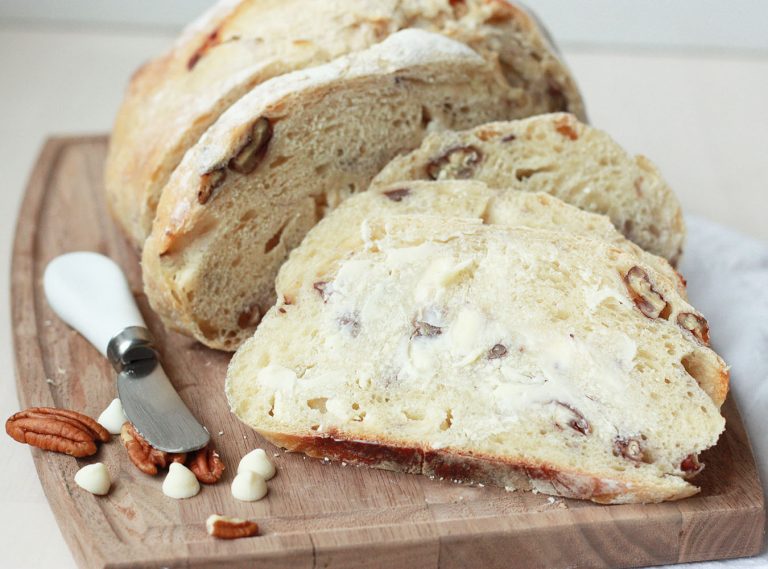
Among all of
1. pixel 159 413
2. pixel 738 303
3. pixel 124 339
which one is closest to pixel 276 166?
pixel 124 339

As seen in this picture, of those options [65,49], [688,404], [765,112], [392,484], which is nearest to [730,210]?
[765,112]

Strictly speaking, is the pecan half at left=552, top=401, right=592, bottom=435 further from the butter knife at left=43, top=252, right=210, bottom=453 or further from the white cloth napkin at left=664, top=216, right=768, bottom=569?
the butter knife at left=43, top=252, right=210, bottom=453

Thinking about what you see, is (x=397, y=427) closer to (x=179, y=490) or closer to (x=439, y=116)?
(x=179, y=490)

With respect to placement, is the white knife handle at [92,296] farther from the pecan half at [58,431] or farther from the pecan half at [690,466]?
the pecan half at [690,466]

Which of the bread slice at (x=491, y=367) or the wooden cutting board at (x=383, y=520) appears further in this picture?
the bread slice at (x=491, y=367)

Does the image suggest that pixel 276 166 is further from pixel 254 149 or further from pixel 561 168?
pixel 561 168

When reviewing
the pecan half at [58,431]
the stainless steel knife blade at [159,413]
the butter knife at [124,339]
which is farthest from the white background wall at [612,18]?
the pecan half at [58,431]
